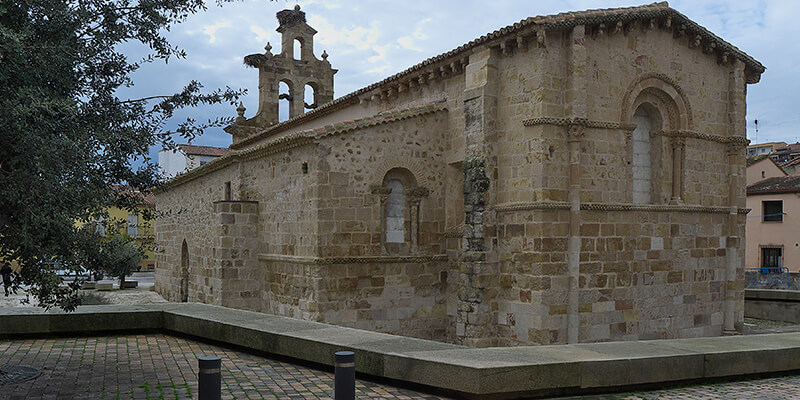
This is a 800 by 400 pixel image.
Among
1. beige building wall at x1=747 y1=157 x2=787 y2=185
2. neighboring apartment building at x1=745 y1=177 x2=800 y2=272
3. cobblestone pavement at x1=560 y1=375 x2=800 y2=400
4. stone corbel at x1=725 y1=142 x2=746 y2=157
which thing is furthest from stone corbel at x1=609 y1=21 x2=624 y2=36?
beige building wall at x1=747 y1=157 x2=787 y2=185

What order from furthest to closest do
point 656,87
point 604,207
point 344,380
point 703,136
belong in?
point 703,136, point 656,87, point 604,207, point 344,380

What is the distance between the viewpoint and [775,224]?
3459 centimetres

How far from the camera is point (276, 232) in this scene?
15812 millimetres

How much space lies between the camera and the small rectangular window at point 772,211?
34.5m

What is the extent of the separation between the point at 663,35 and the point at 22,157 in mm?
12501

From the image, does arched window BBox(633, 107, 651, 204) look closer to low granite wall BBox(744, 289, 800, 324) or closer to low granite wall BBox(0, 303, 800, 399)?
low granite wall BBox(0, 303, 800, 399)

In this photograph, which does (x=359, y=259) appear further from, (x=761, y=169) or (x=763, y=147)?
(x=763, y=147)

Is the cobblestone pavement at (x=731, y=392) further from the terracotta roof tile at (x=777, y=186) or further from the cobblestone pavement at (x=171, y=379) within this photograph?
the terracotta roof tile at (x=777, y=186)

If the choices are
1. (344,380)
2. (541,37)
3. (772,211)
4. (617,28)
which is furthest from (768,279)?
(344,380)

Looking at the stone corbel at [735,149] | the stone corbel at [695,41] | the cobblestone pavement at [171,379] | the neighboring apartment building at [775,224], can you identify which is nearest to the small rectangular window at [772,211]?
the neighboring apartment building at [775,224]

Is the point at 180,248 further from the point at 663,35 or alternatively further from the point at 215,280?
the point at 663,35

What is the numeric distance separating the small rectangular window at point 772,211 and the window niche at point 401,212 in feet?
88.8

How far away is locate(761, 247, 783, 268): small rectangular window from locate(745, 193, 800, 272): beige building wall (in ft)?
0.59

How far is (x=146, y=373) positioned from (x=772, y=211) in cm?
3554
